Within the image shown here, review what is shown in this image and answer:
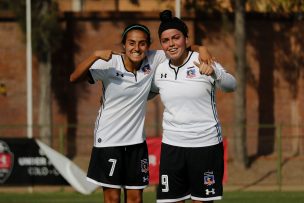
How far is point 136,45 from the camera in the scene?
8680mm

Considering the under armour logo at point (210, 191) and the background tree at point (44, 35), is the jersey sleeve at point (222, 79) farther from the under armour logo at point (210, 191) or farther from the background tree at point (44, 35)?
the background tree at point (44, 35)

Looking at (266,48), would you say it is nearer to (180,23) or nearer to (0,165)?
(0,165)

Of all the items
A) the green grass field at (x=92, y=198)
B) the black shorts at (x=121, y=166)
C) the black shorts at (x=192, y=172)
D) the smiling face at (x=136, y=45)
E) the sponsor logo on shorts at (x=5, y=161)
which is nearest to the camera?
the black shorts at (x=192, y=172)

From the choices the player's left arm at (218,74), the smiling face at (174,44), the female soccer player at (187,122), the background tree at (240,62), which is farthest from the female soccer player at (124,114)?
the background tree at (240,62)

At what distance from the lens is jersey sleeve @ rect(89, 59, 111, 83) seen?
28.7 feet

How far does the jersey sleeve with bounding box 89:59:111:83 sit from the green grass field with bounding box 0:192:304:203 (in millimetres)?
6985

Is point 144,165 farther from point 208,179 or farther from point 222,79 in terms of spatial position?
point 222,79

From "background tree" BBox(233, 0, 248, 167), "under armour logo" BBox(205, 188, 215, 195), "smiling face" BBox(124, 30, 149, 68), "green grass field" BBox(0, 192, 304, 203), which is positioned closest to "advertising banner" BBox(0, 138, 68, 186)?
"green grass field" BBox(0, 192, 304, 203)

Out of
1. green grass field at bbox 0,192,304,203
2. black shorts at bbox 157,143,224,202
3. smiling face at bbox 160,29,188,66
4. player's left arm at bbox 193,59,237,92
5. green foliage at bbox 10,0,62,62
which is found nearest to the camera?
player's left arm at bbox 193,59,237,92

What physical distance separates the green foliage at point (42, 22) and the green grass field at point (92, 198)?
6.76m

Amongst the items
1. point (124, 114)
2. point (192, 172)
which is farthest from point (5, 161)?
point (192, 172)

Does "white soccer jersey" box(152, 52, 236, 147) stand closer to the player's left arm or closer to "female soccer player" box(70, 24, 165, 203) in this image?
the player's left arm

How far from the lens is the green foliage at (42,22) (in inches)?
960

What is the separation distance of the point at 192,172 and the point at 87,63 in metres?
1.40
